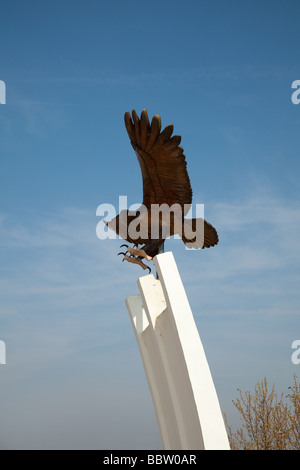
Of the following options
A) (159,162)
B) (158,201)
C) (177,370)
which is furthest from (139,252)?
(177,370)

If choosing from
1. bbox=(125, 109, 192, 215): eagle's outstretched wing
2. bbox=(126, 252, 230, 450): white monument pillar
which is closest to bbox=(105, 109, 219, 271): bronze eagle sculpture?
bbox=(125, 109, 192, 215): eagle's outstretched wing

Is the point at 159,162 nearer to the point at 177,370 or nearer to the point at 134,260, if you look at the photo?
the point at 134,260

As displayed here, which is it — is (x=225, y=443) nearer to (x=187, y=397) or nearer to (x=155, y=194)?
(x=187, y=397)

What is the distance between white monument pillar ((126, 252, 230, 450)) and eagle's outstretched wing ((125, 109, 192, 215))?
3.66 ft

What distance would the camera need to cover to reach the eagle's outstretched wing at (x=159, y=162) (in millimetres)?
5289

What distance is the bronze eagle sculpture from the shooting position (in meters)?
5.34

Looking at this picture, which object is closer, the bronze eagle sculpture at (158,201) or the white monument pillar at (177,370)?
the white monument pillar at (177,370)

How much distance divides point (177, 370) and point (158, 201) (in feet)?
7.22

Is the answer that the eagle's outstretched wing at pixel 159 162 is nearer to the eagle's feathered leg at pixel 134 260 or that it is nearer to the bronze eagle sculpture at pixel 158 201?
the bronze eagle sculpture at pixel 158 201

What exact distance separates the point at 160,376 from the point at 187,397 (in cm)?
116

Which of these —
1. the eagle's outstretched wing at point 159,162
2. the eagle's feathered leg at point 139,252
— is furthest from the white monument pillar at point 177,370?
the eagle's outstretched wing at point 159,162

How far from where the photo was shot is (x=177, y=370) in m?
4.83

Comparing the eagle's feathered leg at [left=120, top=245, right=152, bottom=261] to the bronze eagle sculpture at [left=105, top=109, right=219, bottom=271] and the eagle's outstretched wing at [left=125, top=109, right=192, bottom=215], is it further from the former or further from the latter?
the eagle's outstretched wing at [left=125, top=109, right=192, bottom=215]
